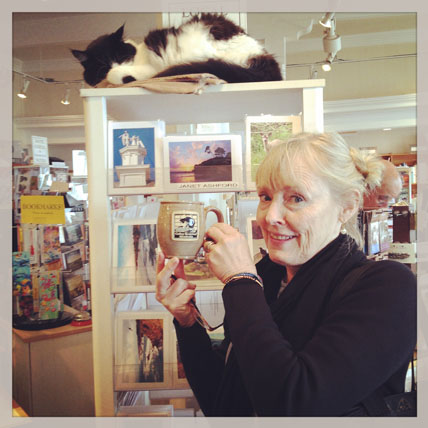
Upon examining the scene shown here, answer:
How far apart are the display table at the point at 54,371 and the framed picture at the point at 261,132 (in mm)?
1653

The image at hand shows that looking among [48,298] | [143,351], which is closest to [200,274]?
[143,351]

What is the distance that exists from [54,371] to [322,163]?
2.37 m

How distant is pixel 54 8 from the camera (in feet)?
14.3

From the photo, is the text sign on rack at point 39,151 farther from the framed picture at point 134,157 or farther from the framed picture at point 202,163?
the framed picture at point 202,163

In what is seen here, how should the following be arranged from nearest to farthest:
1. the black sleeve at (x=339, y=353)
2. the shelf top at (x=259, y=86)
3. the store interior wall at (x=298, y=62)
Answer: the black sleeve at (x=339, y=353) < the shelf top at (x=259, y=86) < the store interior wall at (x=298, y=62)

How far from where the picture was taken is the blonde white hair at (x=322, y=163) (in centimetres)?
95

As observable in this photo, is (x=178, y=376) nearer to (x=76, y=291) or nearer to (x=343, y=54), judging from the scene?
(x=76, y=291)

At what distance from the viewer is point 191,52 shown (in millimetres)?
1585

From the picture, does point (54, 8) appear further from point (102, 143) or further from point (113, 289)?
point (113, 289)

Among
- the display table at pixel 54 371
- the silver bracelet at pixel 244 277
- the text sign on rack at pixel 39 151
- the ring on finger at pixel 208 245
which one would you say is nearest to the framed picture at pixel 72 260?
the display table at pixel 54 371

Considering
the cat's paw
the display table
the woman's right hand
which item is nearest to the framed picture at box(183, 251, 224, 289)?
the woman's right hand

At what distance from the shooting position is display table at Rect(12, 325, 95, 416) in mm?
2518

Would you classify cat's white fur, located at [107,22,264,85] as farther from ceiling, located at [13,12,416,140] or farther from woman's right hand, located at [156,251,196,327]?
ceiling, located at [13,12,416,140]

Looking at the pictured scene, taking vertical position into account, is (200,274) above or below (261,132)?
below
